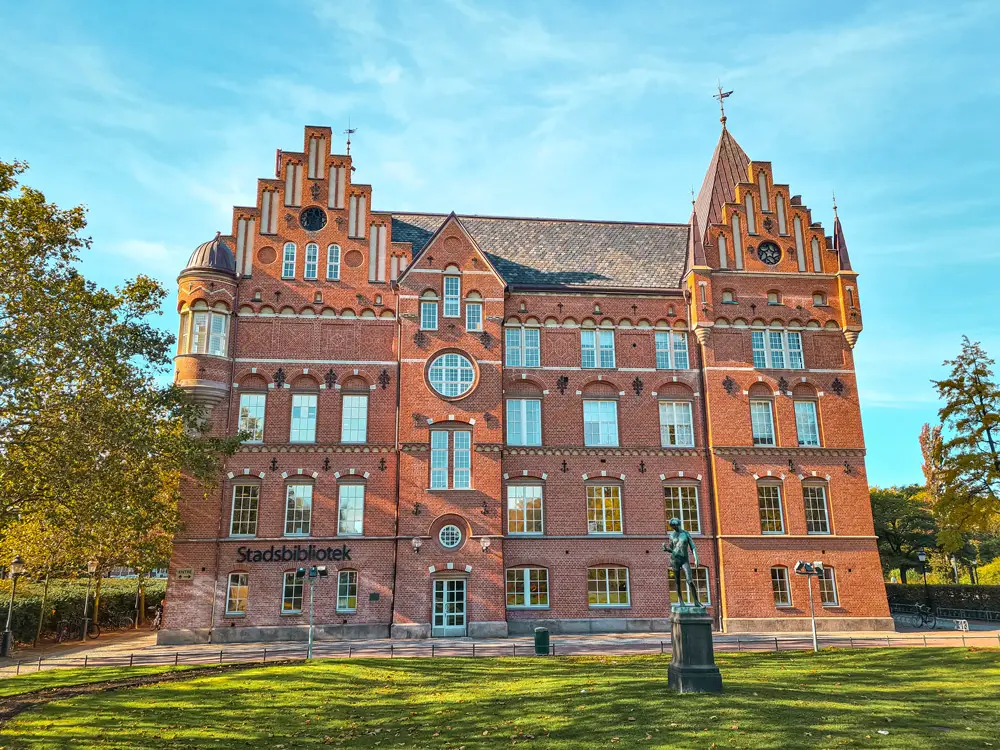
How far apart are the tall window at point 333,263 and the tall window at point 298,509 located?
995 cm

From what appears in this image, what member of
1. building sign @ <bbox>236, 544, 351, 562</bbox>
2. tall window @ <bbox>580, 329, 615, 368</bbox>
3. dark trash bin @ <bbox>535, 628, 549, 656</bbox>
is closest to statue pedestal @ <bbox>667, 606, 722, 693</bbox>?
dark trash bin @ <bbox>535, 628, 549, 656</bbox>

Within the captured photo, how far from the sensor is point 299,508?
31.5 m

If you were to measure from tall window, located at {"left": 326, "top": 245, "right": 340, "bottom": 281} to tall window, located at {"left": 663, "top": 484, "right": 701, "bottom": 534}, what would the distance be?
737 inches

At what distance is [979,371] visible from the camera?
3388 cm

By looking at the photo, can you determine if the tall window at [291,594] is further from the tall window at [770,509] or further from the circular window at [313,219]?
the tall window at [770,509]

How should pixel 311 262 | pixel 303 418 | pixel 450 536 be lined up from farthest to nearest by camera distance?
pixel 311 262, pixel 303 418, pixel 450 536

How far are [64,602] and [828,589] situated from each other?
3768cm

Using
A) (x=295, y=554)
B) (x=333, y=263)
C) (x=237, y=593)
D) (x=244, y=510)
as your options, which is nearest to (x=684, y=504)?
(x=295, y=554)

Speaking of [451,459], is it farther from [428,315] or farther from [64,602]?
[64,602]

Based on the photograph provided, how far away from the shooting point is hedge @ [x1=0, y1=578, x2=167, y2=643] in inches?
1300

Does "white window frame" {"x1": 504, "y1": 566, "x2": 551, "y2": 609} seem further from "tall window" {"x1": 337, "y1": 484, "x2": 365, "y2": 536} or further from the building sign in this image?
the building sign

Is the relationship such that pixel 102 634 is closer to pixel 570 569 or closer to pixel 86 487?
pixel 86 487

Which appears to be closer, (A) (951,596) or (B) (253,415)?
(B) (253,415)

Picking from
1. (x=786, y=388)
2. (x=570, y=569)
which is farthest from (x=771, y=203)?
(x=570, y=569)
